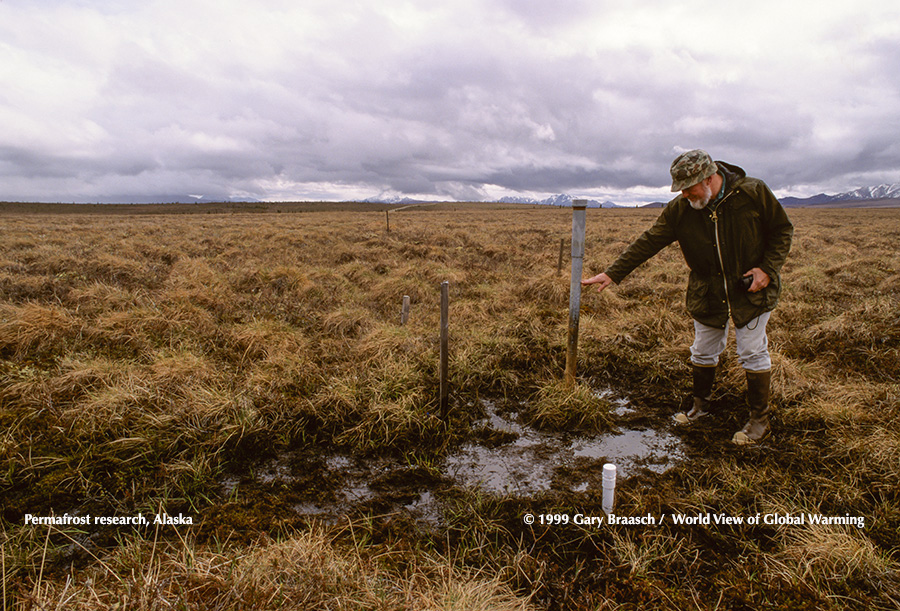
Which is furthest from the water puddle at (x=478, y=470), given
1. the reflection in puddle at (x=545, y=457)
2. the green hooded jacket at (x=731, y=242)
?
the green hooded jacket at (x=731, y=242)

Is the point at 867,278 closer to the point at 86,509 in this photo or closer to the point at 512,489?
the point at 512,489

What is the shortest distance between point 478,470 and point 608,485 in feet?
3.73

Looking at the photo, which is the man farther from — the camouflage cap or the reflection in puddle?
the reflection in puddle

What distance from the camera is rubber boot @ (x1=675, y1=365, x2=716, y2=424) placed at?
3.89m

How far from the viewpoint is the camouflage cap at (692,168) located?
3.00 metres

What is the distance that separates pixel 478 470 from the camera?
3305mm

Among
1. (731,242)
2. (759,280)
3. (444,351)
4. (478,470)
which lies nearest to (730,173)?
(731,242)

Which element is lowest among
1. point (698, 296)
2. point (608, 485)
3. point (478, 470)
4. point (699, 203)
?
point (478, 470)

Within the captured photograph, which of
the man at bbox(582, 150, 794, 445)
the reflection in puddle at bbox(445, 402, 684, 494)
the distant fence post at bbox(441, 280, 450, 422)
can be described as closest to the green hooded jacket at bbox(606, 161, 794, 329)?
the man at bbox(582, 150, 794, 445)

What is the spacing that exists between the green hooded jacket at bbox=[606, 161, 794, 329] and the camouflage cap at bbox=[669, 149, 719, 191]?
0.84 ft

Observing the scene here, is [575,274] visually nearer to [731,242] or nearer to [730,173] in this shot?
[731,242]

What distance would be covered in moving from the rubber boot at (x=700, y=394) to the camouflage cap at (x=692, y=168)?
73.8 inches

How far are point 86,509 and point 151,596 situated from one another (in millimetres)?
1458

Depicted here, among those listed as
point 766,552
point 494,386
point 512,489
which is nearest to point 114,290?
point 494,386
